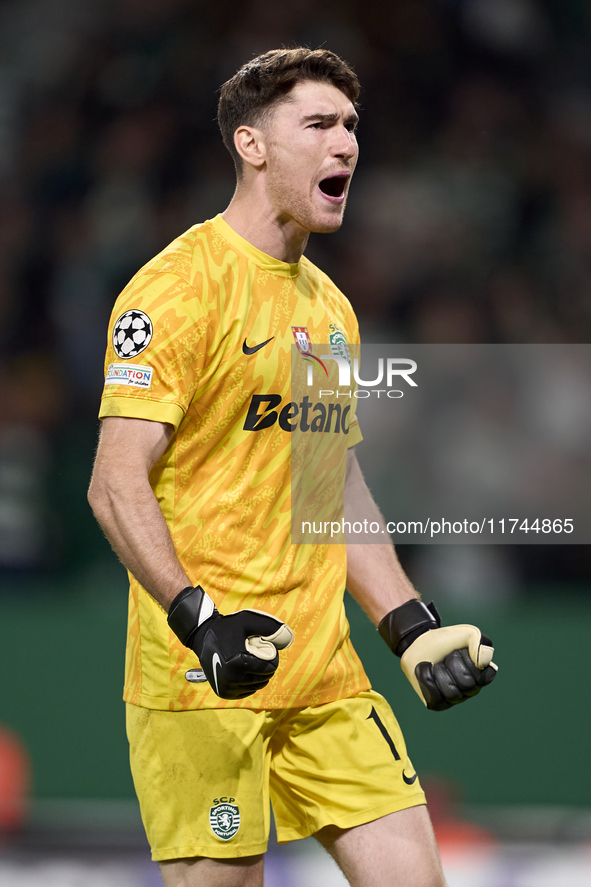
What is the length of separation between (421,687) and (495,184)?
3.24 metres

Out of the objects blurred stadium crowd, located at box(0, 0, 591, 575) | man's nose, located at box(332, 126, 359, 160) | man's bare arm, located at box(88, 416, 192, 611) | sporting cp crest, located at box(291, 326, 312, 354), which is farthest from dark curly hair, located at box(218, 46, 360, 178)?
blurred stadium crowd, located at box(0, 0, 591, 575)

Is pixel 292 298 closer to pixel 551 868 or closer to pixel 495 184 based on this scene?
pixel 551 868

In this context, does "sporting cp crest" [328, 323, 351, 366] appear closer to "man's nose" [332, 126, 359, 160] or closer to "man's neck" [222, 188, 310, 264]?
"man's neck" [222, 188, 310, 264]

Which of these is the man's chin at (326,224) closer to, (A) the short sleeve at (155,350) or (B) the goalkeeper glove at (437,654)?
(A) the short sleeve at (155,350)

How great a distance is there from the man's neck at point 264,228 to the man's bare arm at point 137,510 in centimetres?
54

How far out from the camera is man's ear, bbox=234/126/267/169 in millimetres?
2467

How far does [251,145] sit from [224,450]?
705 millimetres

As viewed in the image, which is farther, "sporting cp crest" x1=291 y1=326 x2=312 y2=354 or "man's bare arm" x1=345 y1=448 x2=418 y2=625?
"man's bare arm" x1=345 y1=448 x2=418 y2=625

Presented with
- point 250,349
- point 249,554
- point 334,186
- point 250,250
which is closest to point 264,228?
point 250,250

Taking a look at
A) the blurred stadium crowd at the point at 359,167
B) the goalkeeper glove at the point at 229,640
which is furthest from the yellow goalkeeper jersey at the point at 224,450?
the blurred stadium crowd at the point at 359,167

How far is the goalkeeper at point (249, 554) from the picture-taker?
2156 millimetres

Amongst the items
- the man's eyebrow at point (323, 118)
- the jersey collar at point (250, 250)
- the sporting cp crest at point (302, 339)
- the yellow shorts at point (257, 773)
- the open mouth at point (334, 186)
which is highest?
the man's eyebrow at point (323, 118)

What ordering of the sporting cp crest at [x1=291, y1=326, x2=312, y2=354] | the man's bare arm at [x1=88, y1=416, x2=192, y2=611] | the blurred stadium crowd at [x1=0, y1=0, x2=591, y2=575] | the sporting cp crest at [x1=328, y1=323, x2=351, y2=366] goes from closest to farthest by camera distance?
the man's bare arm at [x1=88, y1=416, x2=192, y2=611]
the sporting cp crest at [x1=291, y1=326, x2=312, y2=354]
the sporting cp crest at [x1=328, y1=323, x2=351, y2=366]
the blurred stadium crowd at [x1=0, y1=0, x2=591, y2=575]

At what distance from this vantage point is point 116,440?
2.12m
